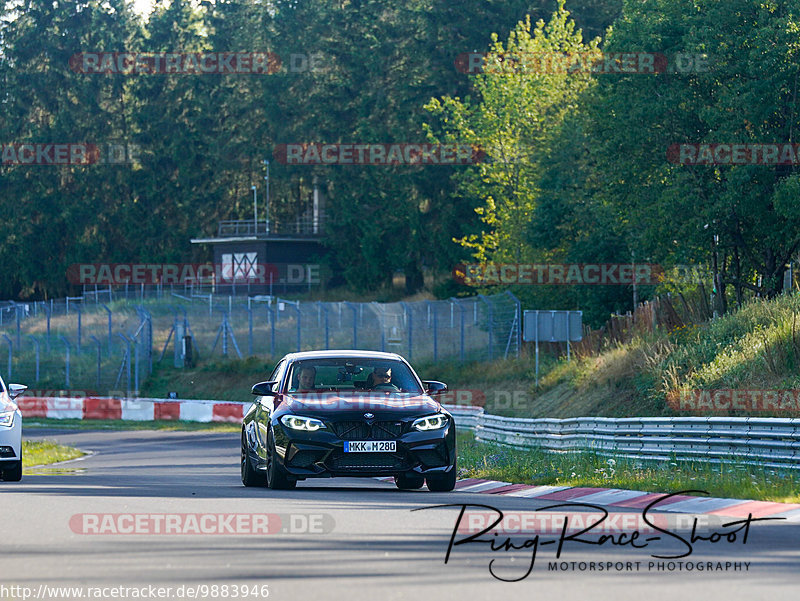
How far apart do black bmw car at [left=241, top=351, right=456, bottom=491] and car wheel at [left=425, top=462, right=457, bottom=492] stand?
0.04 feet

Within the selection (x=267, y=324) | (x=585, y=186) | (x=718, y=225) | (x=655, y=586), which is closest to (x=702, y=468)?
(x=655, y=586)

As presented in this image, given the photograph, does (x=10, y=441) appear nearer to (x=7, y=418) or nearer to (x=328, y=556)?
(x=7, y=418)

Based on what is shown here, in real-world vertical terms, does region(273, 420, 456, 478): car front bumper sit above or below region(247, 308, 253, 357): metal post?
above

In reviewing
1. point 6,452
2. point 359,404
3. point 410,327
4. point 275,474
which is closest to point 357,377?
point 359,404

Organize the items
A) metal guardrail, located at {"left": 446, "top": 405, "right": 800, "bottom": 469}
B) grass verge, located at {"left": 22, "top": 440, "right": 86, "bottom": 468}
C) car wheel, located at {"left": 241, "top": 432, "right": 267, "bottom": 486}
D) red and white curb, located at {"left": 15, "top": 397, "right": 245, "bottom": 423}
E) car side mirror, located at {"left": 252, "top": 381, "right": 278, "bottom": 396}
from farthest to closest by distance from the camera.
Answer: red and white curb, located at {"left": 15, "top": 397, "right": 245, "bottom": 423} → grass verge, located at {"left": 22, "top": 440, "right": 86, "bottom": 468} → car wheel, located at {"left": 241, "top": 432, "right": 267, "bottom": 486} → metal guardrail, located at {"left": 446, "top": 405, "right": 800, "bottom": 469} → car side mirror, located at {"left": 252, "top": 381, "right": 278, "bottom": 396}

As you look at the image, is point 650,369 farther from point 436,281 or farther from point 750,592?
point 436,281

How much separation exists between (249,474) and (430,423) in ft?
9.18

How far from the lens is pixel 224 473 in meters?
23.1

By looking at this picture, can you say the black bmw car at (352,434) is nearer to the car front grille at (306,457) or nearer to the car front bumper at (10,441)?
the car front grille at (306,457)

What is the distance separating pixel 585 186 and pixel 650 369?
23375 millimetres

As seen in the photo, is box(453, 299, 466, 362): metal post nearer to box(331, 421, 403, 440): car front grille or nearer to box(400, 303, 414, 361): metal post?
box(400, 303, 414, 361): metal post

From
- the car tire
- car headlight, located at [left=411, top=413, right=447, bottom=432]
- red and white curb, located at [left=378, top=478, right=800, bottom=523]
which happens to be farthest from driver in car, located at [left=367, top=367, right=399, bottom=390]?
the car tire

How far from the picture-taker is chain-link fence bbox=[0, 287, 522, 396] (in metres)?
47.5

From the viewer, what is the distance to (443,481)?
15883 millimetres
